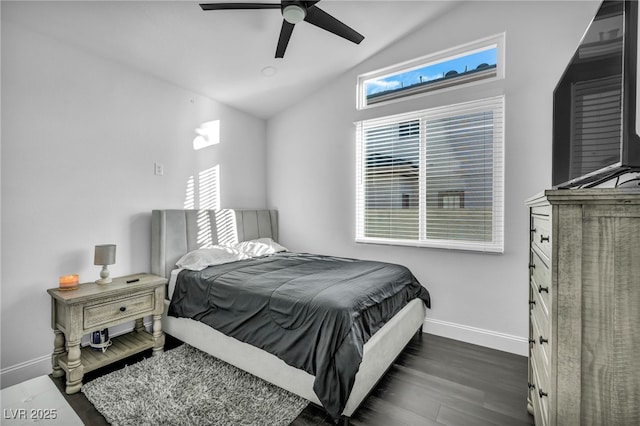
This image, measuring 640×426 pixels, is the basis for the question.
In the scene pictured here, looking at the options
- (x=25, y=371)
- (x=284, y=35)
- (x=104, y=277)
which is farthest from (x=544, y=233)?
(x=25, y=371)

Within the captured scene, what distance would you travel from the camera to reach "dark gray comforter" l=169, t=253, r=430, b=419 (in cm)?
159

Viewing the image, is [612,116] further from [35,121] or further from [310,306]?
[35,121]

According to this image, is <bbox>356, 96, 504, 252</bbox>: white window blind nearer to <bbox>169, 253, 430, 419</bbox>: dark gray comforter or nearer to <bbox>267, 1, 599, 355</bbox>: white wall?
<bbox>267, 1, 599, 355</bbox>: white wall

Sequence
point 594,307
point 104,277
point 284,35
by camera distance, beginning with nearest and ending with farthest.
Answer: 1. point 594,307
2. point 284,35
3. point 104,277

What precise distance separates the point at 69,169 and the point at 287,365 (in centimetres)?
235

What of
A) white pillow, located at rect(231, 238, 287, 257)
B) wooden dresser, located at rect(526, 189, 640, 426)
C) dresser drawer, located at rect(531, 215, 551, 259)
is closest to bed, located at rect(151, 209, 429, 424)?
white pillow, located at rect(231, 238, 287, 257)

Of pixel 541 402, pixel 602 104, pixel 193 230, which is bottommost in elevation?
pixel 541 402

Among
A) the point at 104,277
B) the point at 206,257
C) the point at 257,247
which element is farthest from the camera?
the point at 257,247

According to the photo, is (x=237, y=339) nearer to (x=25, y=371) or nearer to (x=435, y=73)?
(x=25, y=371)

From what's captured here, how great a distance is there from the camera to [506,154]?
2.57 metres

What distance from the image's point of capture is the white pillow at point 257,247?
10.4 ft

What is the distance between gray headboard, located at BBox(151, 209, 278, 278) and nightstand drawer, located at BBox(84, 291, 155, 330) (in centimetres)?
39

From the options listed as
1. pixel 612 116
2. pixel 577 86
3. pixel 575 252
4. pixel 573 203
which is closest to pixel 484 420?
pixel 575 252

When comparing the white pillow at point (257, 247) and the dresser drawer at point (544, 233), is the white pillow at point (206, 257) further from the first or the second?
the dresser drawer at point (544, 233)
